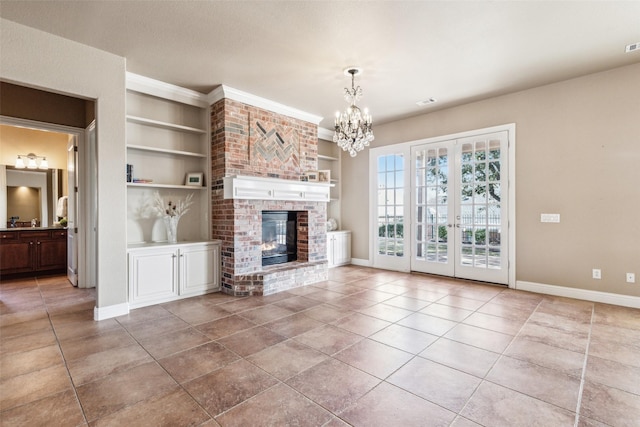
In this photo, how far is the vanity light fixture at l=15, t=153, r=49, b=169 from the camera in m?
5.95

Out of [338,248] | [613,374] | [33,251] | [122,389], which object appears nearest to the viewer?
[122,389]

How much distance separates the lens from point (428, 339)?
115 inches

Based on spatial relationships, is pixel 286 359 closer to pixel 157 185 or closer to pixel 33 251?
pixel 157 185

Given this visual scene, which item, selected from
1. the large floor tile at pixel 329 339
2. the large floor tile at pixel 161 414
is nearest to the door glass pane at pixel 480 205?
the large floor tile at pixel 329 339

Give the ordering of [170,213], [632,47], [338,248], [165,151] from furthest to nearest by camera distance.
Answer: [338,248] < [170,213] < [165,151] < [632,47]

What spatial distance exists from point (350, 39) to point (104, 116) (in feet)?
9.34

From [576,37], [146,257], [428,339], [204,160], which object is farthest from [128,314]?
[576,37]

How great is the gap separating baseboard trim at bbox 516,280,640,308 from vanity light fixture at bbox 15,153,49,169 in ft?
29.2

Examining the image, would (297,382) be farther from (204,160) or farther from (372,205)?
(372,205)

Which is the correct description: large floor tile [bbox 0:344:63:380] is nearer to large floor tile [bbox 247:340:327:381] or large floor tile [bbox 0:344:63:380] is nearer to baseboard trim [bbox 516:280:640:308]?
large floor tile [bbox 247:340:327:381]

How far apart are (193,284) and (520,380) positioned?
3892 millimetres

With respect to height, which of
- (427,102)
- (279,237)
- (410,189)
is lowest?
(279,237)

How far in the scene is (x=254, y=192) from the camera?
4.61 meters

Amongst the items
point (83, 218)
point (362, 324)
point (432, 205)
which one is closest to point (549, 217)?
point (432, 205)
